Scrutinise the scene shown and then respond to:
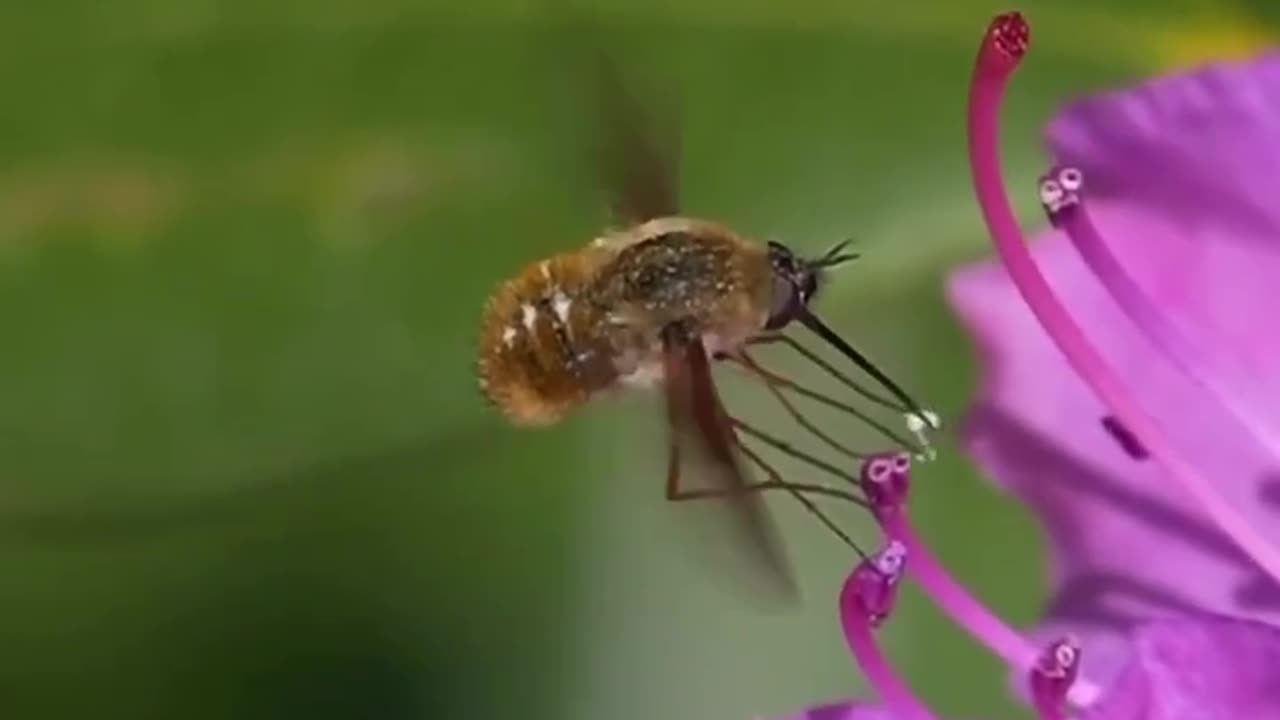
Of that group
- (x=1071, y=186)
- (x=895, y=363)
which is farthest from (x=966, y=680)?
(x=1071, y=186)

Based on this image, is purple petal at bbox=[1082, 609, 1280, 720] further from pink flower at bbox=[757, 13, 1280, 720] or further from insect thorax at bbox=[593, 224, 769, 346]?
insect thorax at bbox=[593, 224, 769, 346]

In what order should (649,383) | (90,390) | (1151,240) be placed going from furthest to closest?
(90,390), (1151,240), (649,383)

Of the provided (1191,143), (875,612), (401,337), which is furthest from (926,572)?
(401,337)

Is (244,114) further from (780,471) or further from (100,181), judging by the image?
(780,471)

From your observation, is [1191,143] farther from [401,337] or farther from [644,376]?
[401,337]

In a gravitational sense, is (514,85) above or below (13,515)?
above
